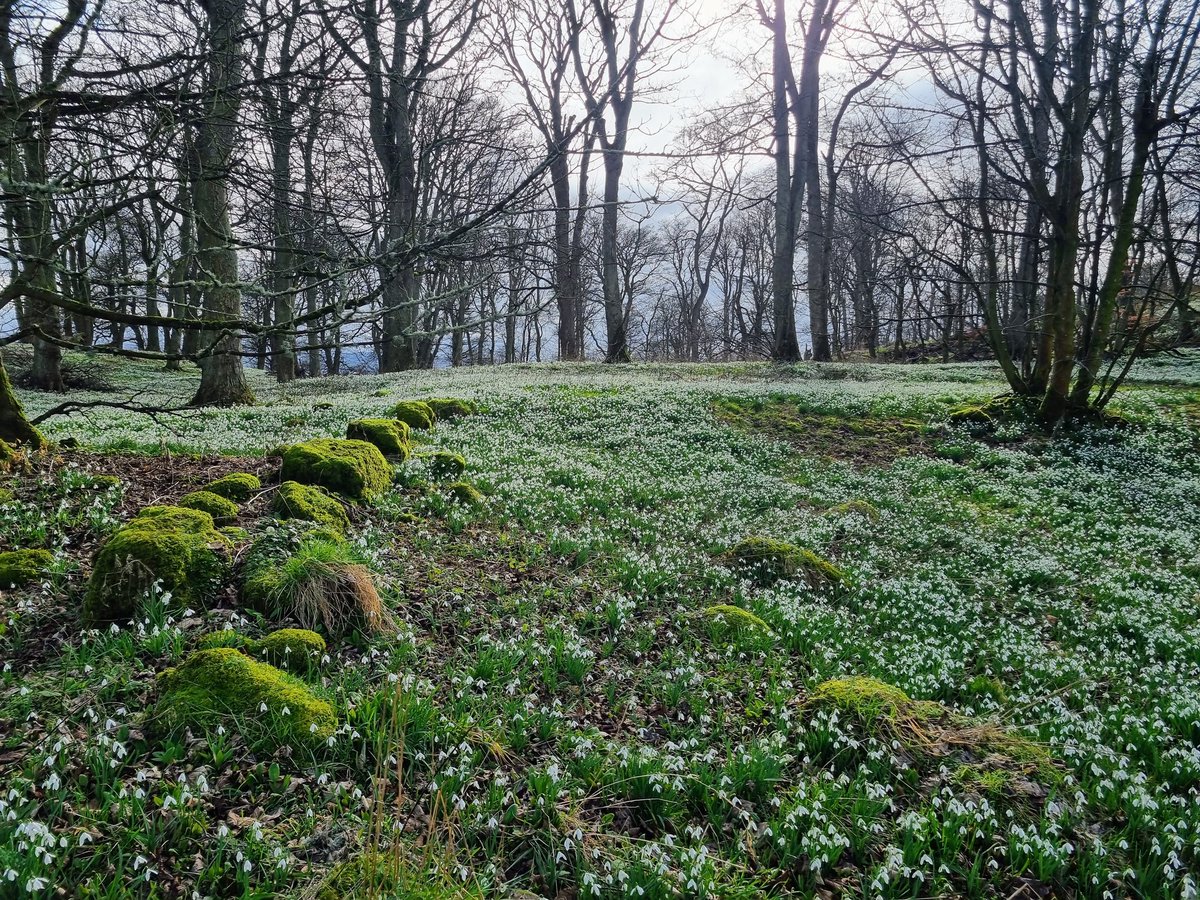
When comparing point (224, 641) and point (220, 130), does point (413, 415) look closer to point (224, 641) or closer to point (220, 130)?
point (220, 130)

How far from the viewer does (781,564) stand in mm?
8477

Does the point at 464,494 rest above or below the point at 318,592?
above

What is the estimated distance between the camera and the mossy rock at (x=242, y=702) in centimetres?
396

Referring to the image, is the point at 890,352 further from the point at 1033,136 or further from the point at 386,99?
the point at 386,99

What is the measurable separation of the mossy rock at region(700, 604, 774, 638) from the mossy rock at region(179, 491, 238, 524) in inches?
202

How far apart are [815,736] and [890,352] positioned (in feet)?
162

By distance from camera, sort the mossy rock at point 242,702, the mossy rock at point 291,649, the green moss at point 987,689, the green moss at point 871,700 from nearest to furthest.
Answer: the mossy rock at point 242,702, the mossy rock at point 291,649, the green moss at point 871,700, the green moss at point 987,689

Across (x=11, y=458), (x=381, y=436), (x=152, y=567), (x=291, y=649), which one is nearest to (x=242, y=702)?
(x=291, y=649)

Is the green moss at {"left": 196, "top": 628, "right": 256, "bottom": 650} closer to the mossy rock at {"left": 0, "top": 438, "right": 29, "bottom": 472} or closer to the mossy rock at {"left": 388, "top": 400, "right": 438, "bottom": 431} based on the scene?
the mossy rock at {"left": 0, "top": 438, "right": 29, "bottom": 472}

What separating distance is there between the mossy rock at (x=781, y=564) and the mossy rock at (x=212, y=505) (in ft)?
19.7

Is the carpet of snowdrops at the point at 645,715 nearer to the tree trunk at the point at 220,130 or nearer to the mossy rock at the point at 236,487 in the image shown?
the tree trunk at the point at 220,130

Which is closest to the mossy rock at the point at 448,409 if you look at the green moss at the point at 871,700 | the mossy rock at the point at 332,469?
the mossy rock at the point at 332,469

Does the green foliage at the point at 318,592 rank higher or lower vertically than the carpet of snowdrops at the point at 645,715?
higher

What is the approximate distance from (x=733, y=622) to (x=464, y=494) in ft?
15.2
